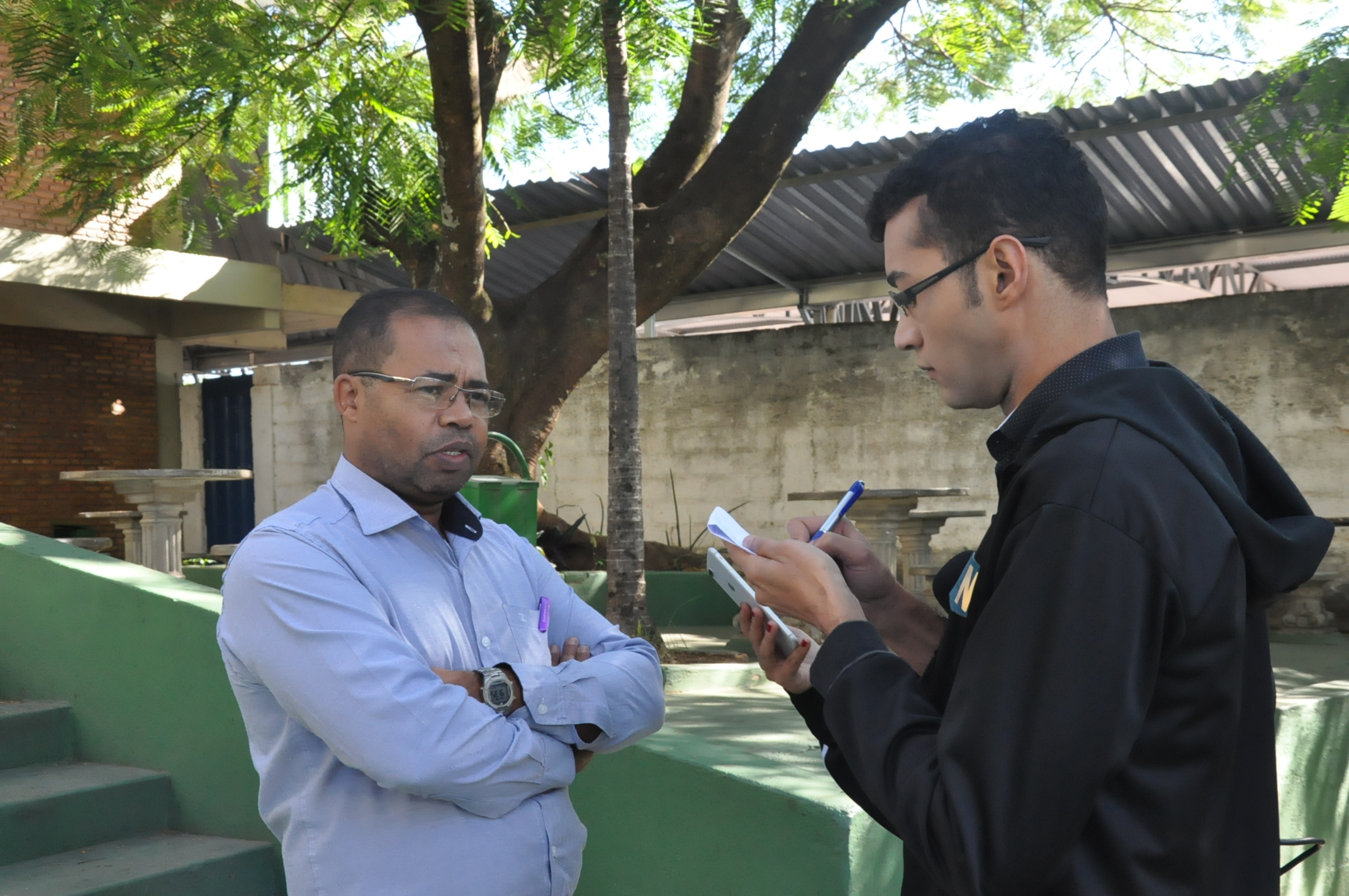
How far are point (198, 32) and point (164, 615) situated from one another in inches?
129

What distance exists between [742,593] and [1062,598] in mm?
666

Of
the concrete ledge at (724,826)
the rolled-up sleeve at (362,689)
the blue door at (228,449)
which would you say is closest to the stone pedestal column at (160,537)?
the concrete ledge at (724,826)

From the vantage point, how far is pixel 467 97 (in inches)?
267

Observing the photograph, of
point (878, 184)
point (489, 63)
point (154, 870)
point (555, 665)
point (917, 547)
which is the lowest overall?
A: point (154, 870)

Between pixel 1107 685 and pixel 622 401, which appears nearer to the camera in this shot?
pixel 1107 685

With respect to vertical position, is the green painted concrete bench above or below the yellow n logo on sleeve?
below

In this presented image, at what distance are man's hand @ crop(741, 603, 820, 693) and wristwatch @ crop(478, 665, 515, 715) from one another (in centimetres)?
70

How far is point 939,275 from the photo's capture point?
1.41 m

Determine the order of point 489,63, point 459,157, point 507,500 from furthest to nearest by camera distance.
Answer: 1. point 489,63
2. point 459,157
3. point 507,500

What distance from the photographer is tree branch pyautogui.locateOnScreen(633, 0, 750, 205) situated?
8.01 meters

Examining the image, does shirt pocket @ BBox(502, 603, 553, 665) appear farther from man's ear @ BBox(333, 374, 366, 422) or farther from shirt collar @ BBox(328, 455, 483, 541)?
man's ear @ BBox(333, 374, 366, 422)

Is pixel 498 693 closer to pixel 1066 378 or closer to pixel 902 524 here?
pixel 1066 378

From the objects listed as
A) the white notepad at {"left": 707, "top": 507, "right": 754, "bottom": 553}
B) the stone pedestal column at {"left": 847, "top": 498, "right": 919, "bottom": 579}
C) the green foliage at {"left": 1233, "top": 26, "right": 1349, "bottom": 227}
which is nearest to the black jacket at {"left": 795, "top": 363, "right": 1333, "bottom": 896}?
the white notepad at {"left": 707, "top": 507, "right": 754, "bottom": 553}

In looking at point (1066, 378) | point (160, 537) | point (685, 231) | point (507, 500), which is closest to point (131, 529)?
point (160, 537)
